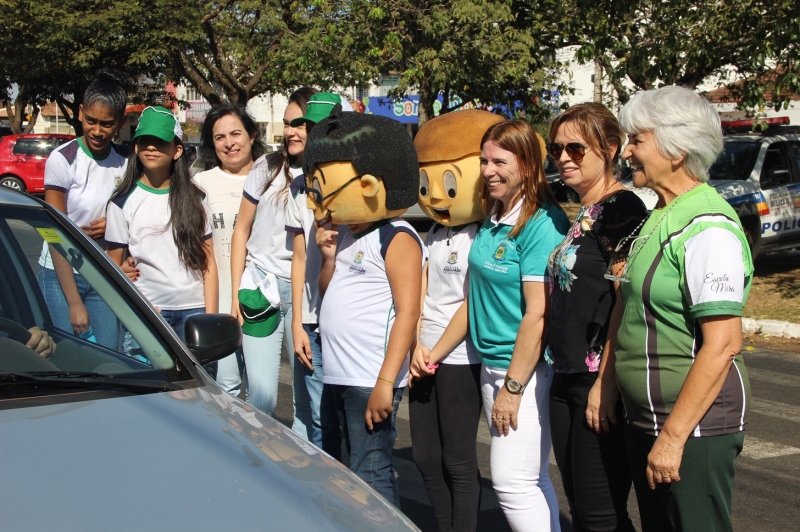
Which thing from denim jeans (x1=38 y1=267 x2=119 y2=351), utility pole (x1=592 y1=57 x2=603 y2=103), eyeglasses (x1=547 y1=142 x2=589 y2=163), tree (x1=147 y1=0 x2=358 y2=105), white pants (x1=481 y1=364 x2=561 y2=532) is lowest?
white pants (x1=481 y1=364 x2=561 y2=532)

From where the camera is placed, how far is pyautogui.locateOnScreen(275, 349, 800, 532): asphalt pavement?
4.37m

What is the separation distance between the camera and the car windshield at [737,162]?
1173 cm

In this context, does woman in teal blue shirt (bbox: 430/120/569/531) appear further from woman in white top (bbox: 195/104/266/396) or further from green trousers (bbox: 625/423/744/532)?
woman in white top (bbox: 195/104/266/396)

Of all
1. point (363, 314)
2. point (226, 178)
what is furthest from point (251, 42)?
point (363, 314)

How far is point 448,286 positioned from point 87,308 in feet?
4.62

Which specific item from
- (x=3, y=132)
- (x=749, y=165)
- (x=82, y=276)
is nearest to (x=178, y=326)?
(x=82, y=276)

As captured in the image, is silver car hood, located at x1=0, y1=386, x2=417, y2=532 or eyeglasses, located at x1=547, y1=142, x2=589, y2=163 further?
eyeglasses, located at x1=547, y1=142, x2=589, y2=163

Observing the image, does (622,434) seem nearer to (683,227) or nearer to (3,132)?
(683,227)

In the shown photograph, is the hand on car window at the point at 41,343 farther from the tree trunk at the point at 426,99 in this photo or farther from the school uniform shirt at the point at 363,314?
the tree trunk at the point at 426,99

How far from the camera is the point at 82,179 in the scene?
4.42 m

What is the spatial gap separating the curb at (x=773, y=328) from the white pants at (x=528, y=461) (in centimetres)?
673

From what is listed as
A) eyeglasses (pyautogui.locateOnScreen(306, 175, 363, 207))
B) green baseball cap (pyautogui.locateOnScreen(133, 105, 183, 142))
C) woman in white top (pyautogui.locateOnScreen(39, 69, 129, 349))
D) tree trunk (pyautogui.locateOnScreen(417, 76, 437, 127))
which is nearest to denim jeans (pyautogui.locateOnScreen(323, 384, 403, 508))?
eyeglasses (pyautogui.locateOnScreen(306, 175, 363, 207))

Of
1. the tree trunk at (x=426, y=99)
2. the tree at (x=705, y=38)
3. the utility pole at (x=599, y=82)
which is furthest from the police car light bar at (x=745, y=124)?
the tree trunk at (x=426, y=99)

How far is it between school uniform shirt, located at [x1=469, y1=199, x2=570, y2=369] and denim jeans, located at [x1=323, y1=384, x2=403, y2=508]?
415 mm
